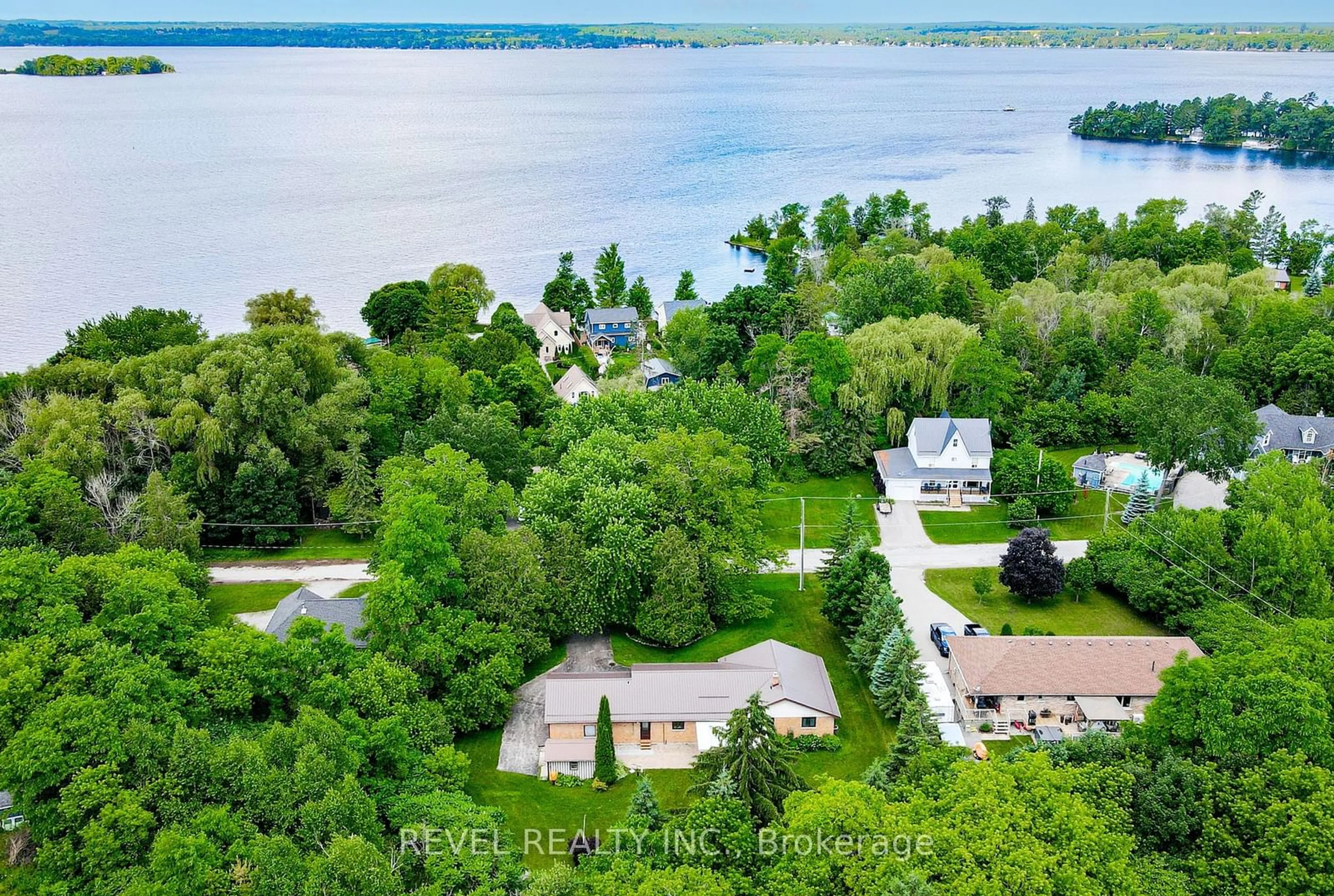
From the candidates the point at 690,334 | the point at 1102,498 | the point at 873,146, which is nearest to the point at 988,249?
the point at 690,334

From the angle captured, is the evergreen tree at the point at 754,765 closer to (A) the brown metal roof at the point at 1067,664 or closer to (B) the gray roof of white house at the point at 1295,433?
(A) the brown metal roof at the point at 1067,664

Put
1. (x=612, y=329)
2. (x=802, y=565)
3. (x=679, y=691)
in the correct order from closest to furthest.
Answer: (x=679, y=691) < (x=802, y=565) < (x=612, y=329)

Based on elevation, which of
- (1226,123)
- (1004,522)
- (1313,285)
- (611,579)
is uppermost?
(1226,123)

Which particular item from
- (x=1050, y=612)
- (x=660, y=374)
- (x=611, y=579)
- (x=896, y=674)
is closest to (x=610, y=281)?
(x=660, y=374)

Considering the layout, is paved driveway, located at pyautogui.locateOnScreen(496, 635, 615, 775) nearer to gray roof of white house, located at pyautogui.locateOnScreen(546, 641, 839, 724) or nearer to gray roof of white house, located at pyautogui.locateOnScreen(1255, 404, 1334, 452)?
gray roof of white house, located at pyautogui.locateOnScreen(546, 641, 839, 724)

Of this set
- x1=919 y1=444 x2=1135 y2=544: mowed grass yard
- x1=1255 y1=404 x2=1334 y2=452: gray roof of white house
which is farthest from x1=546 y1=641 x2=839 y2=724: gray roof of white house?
x1=1255 y1=404 x2=1334 y2=452: gray roof of white house

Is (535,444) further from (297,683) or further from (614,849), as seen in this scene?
(614,849)

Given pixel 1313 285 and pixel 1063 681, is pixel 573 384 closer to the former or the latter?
pixel 1063 681
